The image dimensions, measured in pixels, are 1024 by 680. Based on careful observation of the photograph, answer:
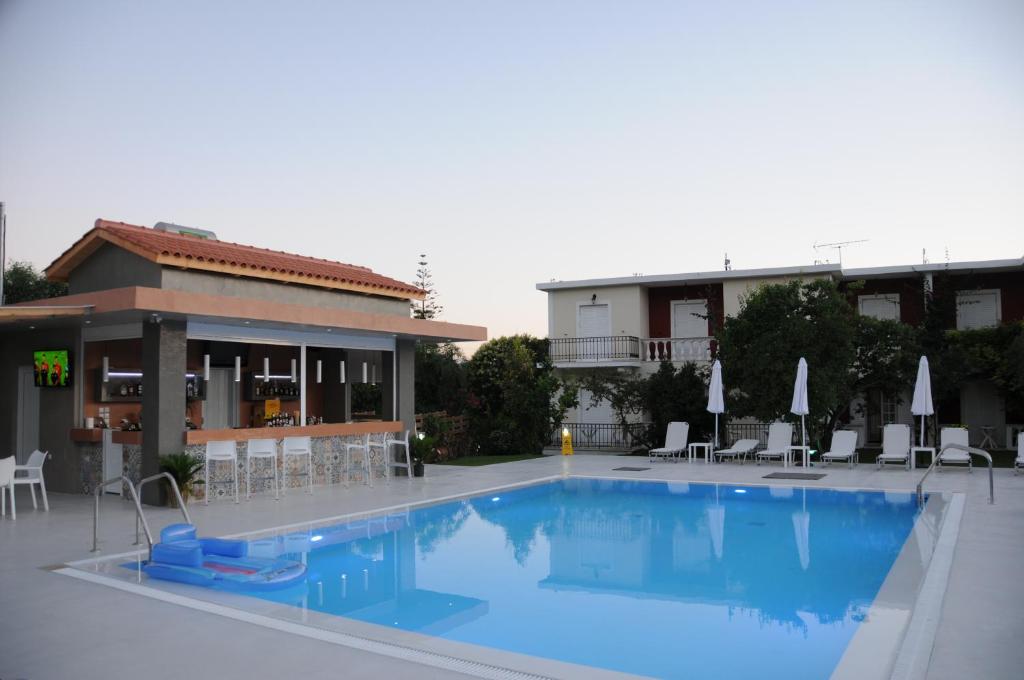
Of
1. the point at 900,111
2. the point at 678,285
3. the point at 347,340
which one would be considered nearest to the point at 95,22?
the point at 347,340

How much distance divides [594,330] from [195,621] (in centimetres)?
2150

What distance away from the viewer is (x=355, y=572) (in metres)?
8.52

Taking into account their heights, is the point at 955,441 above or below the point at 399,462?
above

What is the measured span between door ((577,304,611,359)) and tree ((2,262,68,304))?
61.8ft

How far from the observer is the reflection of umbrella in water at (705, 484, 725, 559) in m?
10.1

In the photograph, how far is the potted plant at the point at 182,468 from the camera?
1151 centimetres

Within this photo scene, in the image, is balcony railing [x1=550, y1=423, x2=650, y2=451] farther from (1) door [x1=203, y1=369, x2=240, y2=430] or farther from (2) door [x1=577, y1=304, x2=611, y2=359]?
(1) door [x1=203, y1=369, x2=240, y2=430]

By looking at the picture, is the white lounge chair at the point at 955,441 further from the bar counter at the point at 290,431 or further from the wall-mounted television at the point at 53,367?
the wall-mounted television at the point at 53,367

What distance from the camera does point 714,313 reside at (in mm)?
25188

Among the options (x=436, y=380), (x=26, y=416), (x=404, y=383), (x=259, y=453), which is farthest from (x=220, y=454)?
(x=436, y=380)

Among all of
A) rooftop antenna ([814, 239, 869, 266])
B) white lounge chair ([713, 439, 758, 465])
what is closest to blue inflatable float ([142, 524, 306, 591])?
white lounge chair ([713, 439, 758, 465])

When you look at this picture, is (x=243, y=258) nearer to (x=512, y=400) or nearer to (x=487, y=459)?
(x=487, y=459)

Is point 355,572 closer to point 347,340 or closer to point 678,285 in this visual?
point 347,340

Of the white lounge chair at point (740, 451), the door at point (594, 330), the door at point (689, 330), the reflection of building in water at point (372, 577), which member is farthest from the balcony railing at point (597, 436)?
the reflection of building in water at point (372, 577)
